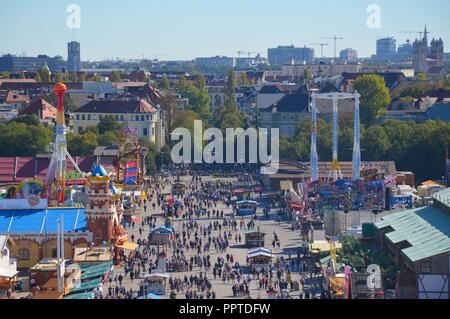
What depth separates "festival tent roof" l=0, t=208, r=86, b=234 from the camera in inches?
1401

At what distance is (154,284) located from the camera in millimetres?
30656

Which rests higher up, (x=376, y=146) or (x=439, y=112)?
(x=439, y=112)

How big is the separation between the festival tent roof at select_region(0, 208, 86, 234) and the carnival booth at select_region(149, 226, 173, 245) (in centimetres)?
241

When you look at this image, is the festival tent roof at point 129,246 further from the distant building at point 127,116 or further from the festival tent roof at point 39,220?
the distant building at point 127,116

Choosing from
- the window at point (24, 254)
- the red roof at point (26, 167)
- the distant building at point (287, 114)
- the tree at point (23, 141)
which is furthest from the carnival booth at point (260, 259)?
the distant building at point (287, 114)

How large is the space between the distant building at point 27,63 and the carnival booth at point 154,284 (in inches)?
5511

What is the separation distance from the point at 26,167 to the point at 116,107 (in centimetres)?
2007


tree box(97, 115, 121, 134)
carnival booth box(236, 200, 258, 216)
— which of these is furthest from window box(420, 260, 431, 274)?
tree box(97, 115, 121, 134)

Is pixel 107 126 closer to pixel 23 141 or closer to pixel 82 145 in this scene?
pixel 82 145

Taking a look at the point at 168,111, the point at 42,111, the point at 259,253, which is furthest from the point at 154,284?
the point at 168,111

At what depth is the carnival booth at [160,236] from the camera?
126 ft

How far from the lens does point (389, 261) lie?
31.2 m
